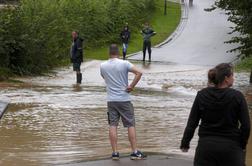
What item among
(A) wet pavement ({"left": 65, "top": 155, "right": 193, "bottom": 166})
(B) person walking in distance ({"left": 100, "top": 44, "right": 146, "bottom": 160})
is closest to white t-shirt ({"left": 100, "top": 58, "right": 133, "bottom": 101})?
(B) person walking in distance ({"left": 100, "top": 44, "right": 146, "bottom": 160})

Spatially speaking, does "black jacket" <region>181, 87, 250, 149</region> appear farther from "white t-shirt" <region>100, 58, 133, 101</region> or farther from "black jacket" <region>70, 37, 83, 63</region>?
"black jacket" <region>70, 37, 83, 63</region>

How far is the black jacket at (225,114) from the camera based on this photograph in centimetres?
570

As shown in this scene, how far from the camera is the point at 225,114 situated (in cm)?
572

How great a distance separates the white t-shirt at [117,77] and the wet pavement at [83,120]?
900 mm

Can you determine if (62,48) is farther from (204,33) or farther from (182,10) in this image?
(182,10)

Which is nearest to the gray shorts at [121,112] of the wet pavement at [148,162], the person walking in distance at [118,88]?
the person walking in distance at [118,88]

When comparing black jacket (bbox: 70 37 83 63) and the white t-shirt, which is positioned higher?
the white t-shirt

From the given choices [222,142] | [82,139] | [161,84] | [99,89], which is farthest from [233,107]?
[161,84]

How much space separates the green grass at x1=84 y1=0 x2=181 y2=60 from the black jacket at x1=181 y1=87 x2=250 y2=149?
994 inches

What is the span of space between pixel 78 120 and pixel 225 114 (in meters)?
7.23

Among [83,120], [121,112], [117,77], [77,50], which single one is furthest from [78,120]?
[77,50]

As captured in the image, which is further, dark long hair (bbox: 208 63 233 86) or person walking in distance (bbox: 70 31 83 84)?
person walking in distance (bbox: 70 31 83 84)

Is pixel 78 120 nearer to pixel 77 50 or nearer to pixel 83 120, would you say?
pixel 83 120

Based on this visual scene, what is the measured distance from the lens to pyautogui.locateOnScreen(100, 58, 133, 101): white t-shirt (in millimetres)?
8586
